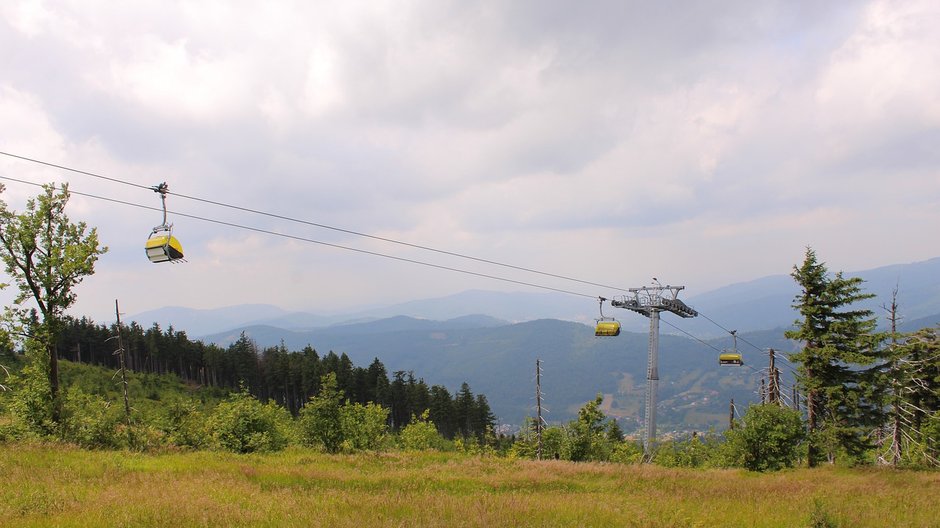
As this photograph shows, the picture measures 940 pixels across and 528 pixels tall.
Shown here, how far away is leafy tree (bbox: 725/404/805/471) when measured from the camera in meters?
26.0

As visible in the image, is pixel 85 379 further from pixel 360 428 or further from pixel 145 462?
pixel 145 462

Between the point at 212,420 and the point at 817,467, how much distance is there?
110 ft

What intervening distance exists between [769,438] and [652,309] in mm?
13078

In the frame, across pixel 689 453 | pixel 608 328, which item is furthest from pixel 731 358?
pixel 689 453

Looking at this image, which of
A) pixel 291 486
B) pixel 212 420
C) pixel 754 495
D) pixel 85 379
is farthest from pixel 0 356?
pixel 754 495

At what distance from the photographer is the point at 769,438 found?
26.1m

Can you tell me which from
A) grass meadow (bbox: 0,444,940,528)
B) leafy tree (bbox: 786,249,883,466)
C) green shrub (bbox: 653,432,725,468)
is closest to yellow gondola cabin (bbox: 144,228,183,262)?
grass meadow (bbox: 0,444,940,528)

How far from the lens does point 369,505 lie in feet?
31.1

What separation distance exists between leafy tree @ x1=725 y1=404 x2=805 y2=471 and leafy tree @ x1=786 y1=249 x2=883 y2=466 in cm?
243

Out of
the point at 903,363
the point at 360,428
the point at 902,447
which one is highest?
the point at 903,363

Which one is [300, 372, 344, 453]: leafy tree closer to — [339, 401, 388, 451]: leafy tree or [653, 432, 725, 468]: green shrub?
[339, 401, 388, 451]: leafy tree

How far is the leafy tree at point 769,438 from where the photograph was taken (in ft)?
85.2

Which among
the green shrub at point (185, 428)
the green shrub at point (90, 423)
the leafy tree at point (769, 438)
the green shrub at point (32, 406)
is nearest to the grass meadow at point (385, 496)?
the green shrub at point (90, 423)

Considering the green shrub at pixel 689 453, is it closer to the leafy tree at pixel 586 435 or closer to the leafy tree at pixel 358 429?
the leafy tree at pixel 586 435
